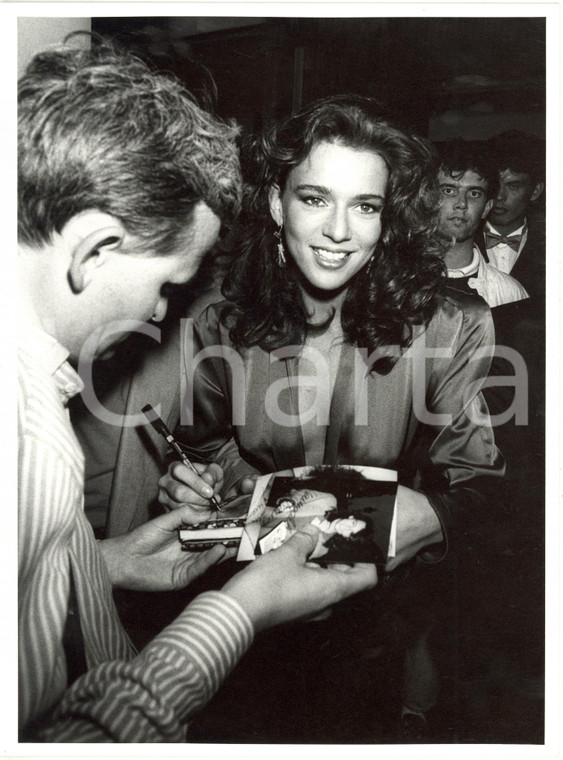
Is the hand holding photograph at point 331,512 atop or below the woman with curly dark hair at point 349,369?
below

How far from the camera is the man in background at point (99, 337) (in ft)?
3.13

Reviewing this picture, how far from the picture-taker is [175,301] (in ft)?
3.38

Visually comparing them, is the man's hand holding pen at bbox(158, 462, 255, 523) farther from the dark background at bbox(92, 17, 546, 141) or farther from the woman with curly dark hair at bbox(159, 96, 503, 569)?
the dark background at bbox(92, 17, 546, 141)

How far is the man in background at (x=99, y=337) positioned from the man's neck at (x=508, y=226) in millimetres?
398

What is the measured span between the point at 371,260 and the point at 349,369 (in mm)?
169

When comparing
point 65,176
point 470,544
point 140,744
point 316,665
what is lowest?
point 140,744

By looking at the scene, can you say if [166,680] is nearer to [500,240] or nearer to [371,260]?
[371,260]

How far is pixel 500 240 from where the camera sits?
3.46ft

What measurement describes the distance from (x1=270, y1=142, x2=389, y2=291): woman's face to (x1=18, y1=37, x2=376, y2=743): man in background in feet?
0.30

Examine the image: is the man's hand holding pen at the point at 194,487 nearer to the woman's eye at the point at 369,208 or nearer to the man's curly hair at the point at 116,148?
the man's curly hair at the point at 116,148

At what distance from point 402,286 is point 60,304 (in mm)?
510

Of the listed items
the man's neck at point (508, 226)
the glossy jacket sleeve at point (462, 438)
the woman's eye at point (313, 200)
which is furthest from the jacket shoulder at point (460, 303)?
the woman's eye at point (313, 200)
